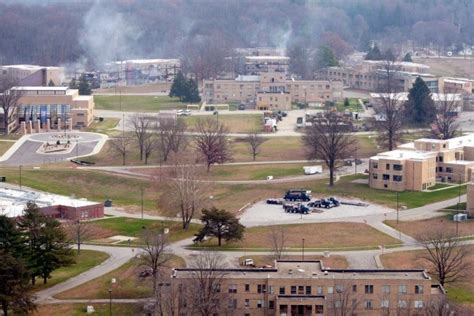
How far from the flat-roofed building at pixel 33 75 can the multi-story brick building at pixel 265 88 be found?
33.6 ft

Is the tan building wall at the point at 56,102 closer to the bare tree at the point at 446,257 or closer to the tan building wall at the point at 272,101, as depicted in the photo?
the tan building wall at the point at 272,101

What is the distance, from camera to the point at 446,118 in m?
57.4

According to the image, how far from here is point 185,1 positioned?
13625cm

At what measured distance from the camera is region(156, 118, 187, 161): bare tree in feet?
165

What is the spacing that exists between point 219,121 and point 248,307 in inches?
1391

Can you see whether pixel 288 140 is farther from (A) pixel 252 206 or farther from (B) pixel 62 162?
(A) pixel 252 206

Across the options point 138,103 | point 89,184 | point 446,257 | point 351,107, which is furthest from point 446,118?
point 446,257

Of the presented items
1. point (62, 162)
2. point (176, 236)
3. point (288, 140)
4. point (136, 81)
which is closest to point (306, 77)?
point (136, 81)

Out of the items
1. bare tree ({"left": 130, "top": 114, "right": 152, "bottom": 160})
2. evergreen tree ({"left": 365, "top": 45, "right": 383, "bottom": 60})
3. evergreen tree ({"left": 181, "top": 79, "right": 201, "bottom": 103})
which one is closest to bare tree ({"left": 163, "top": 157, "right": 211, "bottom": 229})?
bare tree ({"left": 130, "top": 114, "right": 152, "bottom": 160})

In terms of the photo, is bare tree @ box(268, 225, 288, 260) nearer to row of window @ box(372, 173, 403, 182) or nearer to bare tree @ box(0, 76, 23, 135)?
row of window @ box(372, 173, 403, 182)

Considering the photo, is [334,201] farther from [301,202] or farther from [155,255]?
[155,255]

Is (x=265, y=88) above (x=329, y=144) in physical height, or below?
above

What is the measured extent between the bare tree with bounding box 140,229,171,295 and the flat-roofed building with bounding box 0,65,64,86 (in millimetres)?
39802

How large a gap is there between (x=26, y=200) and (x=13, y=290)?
41.7 feet
